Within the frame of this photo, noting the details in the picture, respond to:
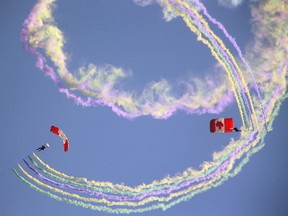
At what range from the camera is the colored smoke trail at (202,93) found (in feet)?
14.1

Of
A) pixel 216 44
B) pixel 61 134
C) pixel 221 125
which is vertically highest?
pixel 216 44

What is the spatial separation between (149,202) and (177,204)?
13.5 inches

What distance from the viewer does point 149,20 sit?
435 centimetres

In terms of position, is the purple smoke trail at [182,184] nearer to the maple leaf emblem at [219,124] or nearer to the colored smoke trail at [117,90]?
the maple leaf emblem at [219,124]

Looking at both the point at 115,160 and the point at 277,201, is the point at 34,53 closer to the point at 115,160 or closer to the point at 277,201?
the point at 115,160

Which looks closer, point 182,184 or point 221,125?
point 221,125

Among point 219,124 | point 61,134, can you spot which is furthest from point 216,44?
point 61,134

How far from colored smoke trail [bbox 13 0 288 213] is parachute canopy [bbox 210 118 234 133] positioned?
0.16m

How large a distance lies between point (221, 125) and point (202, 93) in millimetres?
451

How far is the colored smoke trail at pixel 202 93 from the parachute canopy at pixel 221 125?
0.16m

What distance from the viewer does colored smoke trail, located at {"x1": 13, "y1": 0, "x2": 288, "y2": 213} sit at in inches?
169

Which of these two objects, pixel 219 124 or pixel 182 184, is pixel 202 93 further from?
pixel 182 184

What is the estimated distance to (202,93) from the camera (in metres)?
4.30

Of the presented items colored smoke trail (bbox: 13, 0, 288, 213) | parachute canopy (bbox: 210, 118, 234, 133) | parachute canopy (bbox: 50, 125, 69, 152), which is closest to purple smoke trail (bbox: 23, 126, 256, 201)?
colored smoke trail (bbox: 13, 0, 288, 213)
